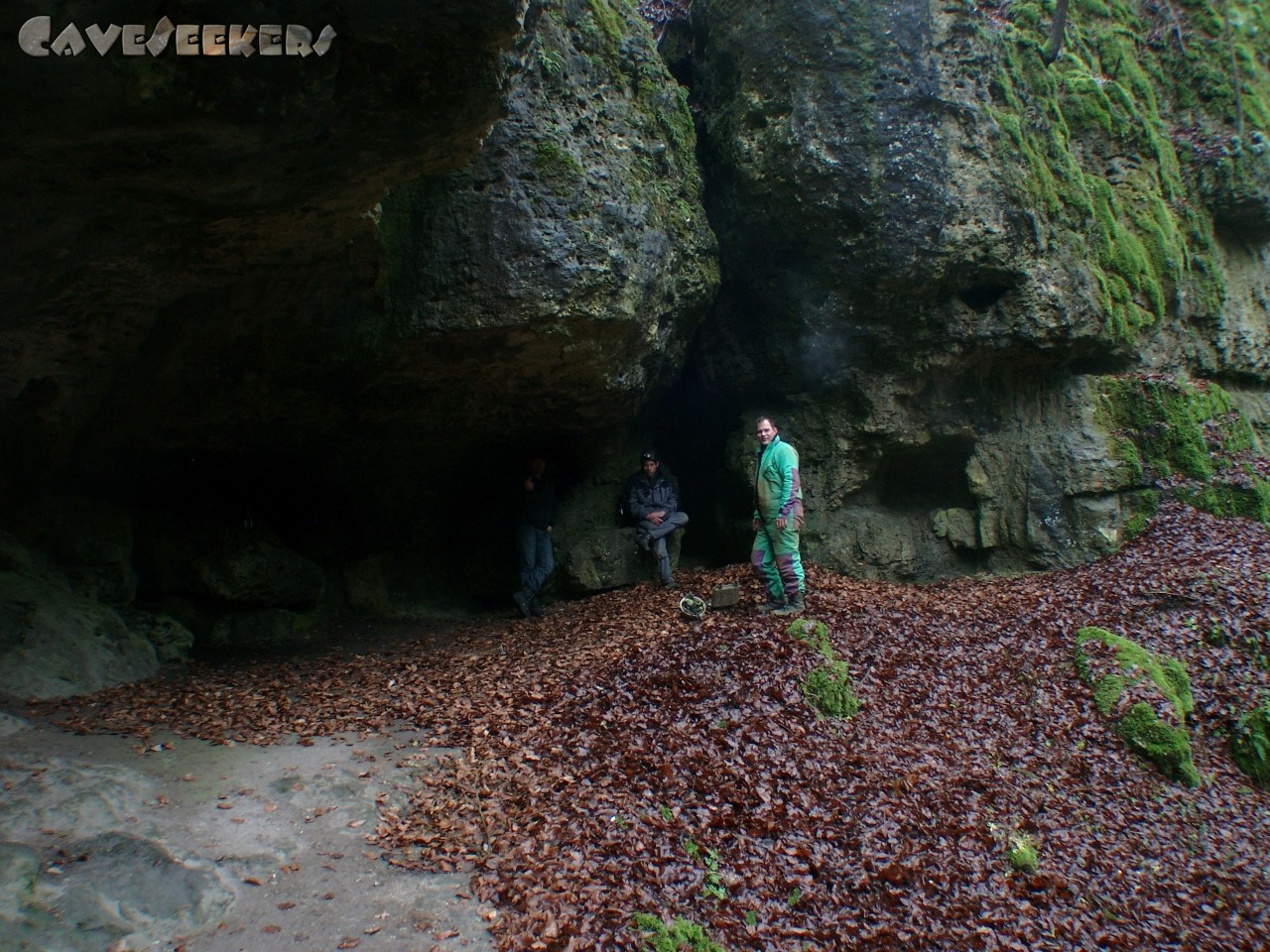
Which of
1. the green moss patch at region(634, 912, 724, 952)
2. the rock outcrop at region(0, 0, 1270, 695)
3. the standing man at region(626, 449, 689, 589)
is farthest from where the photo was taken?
the standing man at region(626, 449, 689, 589)

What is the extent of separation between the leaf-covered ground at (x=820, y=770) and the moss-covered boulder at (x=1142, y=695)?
0.15 metres

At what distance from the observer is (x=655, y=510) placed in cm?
1191

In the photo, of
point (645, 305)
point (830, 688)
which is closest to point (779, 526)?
point (830, 688)

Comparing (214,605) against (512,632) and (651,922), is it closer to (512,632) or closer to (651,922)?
(512,632)

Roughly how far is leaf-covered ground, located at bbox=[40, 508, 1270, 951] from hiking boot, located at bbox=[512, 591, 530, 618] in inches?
28.1

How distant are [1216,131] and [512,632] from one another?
48.3ft

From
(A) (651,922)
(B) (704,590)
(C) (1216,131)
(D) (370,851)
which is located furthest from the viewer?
(C) (1216,131)

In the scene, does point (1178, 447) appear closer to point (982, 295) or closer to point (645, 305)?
point (982, 295)

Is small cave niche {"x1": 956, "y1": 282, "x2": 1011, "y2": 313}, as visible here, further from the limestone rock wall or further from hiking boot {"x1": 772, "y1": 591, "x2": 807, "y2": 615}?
hiking boot {"x1": 772, "y1": 591, "x2": 807, "y2": 615}

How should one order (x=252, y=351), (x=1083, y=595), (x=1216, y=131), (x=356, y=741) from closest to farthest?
(x=356, y=741)
(x=252, y=351)
(x=1083, y=595)
(x=1216, y=131)

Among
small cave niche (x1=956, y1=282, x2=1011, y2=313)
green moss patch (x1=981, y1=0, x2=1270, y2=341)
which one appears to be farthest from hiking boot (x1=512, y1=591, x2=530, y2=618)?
green moss patch (x1=981, y1=0, x2=1270, y2=341)

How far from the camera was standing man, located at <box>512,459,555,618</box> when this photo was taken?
1124 cm

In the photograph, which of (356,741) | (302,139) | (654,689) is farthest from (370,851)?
(302,139)

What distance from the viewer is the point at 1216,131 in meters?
14.9
